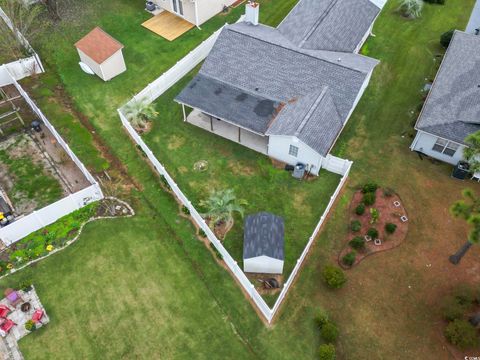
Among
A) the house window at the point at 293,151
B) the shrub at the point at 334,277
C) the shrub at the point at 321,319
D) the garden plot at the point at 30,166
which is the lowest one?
the shrub at the point at 321,319

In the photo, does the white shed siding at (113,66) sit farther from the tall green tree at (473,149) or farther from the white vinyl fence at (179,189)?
the tall green tree at (473,149)

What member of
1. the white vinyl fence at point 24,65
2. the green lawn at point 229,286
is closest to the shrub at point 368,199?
the green lawn at point 229,286

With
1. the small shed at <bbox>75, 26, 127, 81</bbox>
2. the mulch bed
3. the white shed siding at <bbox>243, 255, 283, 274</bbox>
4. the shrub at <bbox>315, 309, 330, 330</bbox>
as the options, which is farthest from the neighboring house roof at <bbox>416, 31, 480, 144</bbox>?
the small shed at <bbox>75, 26, 127, 81</bbox>

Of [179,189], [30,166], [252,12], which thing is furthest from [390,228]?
[30,166]

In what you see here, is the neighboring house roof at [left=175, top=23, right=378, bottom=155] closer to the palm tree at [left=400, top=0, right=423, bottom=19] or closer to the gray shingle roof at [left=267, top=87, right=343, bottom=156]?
the gray shingle roof at [left=267, top=87, right=343, bottom=156]

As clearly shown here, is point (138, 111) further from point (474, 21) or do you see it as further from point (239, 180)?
point (474, 21)
